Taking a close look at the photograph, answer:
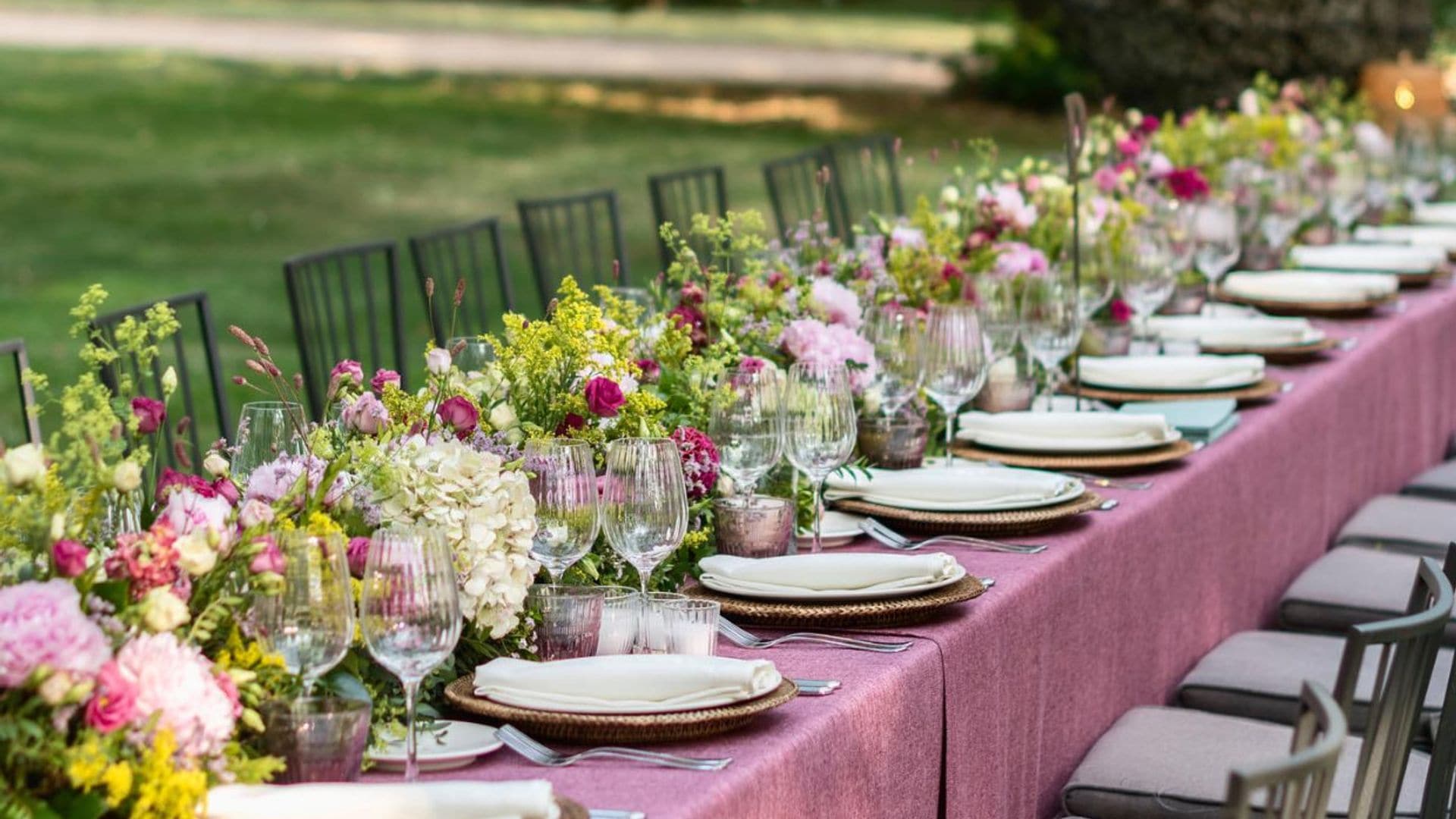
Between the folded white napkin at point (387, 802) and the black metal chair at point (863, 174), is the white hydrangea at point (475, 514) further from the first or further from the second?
the black metal chair at point (863, 174)

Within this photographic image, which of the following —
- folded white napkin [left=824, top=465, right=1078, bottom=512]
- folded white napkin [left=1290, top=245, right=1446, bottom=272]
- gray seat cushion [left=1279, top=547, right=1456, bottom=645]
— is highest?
folded white napkin [left=1290, top=245, right=1446, bottom=272]

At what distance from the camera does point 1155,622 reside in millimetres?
3287

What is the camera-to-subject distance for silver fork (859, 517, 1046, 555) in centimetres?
282

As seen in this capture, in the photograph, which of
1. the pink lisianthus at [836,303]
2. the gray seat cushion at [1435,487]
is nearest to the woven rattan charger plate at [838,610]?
the pink lisianthus at [836,303]

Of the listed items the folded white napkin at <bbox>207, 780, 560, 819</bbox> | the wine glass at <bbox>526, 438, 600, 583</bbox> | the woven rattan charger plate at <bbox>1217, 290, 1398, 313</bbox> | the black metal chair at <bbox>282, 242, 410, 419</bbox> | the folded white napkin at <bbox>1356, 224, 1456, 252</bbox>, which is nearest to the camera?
the folded white napkin at <bbox>207, 780, 560, 819</bbox>

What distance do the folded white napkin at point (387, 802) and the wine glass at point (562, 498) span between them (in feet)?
1.75

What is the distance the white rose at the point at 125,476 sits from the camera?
1.76 m

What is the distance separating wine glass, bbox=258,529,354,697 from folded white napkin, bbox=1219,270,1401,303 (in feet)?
11.6

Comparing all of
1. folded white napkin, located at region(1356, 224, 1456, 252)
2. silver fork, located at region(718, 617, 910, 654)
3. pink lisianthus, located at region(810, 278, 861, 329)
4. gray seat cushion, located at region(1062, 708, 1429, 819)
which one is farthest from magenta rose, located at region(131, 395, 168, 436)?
folded white napkin, located at region(1356, 224, 1456, 252)

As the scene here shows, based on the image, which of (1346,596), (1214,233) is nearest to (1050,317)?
(1346,596)

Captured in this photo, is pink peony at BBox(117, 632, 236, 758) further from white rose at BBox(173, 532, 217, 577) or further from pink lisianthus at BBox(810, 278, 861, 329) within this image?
pink lisianthus at BBox(810, 278, 861, 329)

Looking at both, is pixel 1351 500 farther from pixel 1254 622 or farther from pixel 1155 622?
pixel 1155 622

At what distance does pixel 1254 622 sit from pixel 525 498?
7.19 feet

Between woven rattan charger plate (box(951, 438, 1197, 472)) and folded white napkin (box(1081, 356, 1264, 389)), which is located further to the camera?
folded white napkin (box(1081, 356, 1264, 389))
